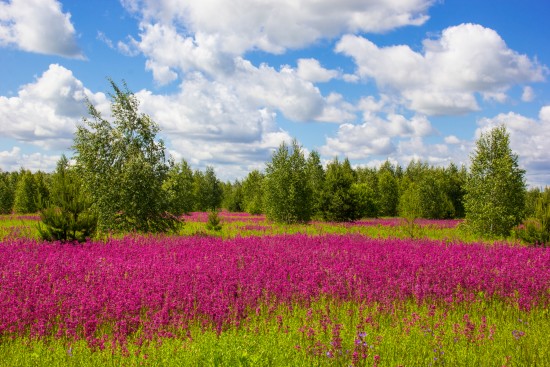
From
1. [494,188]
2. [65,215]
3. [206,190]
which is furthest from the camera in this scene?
[206,190]

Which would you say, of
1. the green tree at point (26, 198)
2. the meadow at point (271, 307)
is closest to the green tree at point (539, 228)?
the meadow at point (271, 307)

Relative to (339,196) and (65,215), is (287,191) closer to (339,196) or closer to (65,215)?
(339,196)

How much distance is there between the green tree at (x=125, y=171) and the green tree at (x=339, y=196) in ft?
57.4

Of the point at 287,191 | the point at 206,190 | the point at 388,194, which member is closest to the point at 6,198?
the point at 206,190

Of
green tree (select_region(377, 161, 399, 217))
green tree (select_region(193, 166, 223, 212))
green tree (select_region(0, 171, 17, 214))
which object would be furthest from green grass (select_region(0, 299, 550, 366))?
green tree (select_region(193, 166, 223, 212))

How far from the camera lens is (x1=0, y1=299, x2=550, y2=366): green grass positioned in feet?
15.4

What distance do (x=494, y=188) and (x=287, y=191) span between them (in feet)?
43.5

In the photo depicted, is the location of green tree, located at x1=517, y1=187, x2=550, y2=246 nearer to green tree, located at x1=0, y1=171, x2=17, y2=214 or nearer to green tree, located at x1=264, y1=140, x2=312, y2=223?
green tree, located at x1=264, y1=140, x2=312, y2=223

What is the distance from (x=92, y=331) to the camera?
581cm

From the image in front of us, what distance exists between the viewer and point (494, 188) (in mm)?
20344

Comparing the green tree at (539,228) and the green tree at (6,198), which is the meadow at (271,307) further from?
the green tree at (6,198)

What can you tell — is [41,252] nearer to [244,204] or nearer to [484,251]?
[484,251]

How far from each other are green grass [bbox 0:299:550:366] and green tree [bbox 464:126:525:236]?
48.8 ft

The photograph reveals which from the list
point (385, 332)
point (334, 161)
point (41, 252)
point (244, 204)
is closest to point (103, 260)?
point (41, 252)
